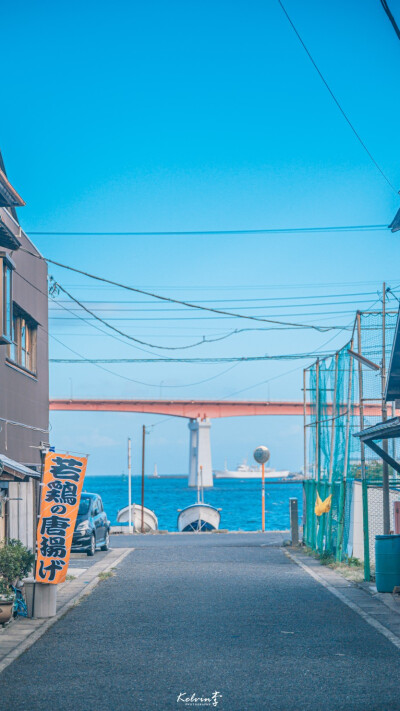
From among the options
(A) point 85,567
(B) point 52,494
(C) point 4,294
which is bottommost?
(A) point 85,567

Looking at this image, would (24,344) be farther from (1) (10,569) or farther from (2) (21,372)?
(1) (10,569)

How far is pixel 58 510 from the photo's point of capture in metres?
12.3

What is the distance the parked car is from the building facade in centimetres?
447

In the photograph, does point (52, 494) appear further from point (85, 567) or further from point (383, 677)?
point (85, 567)

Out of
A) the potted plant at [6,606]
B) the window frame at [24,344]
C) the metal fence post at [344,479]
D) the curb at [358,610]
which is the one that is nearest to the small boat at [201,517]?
the curb at [358,610]

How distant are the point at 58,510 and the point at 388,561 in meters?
5.38

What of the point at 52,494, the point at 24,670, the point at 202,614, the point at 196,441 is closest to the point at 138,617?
the point at 202,614

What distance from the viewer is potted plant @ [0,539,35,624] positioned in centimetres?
1090

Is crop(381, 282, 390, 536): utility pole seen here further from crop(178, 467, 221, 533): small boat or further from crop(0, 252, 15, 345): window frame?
crop(178, 467, 221, 533): small boat

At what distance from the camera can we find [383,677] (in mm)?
7777

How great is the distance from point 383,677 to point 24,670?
3635 millimetres

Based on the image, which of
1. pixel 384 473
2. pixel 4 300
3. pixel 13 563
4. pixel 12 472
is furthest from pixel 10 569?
pixel 384 473

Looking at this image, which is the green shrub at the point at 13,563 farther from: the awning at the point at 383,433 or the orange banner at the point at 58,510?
the awning at the point at 383,433

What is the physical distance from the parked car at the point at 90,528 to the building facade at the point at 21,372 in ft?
14.7
